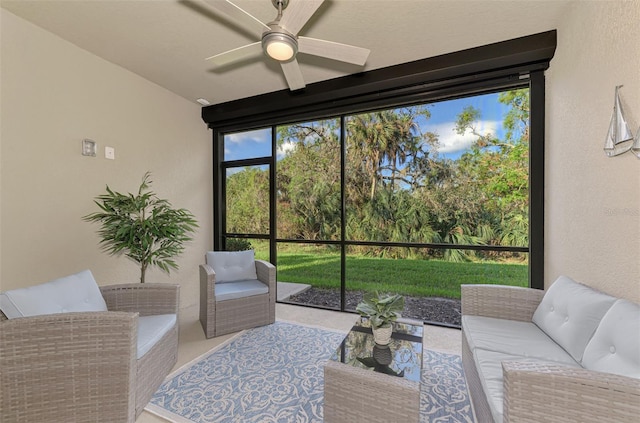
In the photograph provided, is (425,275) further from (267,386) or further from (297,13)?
(297,13)

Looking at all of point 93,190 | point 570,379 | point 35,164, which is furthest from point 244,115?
point 570,379

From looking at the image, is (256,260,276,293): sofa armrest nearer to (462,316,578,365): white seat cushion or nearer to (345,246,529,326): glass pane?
(345,246,529,326): glass pane

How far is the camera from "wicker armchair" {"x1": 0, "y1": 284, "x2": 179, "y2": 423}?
1.39 metres

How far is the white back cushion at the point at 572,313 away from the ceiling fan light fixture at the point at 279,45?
88.4 inches

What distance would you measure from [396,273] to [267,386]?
195 cm

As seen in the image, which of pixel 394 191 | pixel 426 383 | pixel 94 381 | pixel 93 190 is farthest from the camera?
pixel 394 191

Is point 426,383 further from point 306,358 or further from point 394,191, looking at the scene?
point 394,191

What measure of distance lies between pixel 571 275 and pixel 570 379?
1380 millimetres

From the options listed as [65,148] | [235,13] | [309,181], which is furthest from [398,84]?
[65,148]

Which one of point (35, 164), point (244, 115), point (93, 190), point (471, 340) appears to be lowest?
point (471, 340)

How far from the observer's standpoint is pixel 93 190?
8.71ft

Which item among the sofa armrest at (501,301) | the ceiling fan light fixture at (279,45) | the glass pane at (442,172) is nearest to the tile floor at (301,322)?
the sofa armrest at (501,301)

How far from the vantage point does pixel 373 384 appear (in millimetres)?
1325

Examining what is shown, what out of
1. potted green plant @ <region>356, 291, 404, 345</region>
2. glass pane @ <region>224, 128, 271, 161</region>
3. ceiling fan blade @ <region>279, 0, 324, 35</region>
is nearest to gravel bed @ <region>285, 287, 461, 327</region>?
potted green plant @ <region>356, 291, 404, 345</region>
